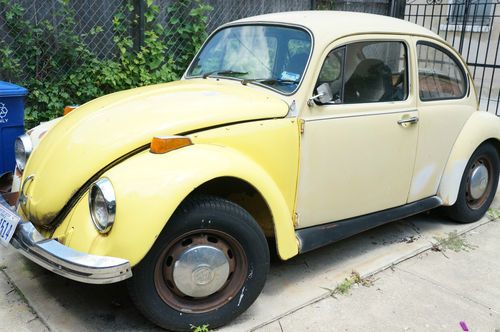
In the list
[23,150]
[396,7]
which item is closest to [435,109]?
[23,150]

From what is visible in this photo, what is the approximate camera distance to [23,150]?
329cm

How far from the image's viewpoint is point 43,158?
9.59 ft

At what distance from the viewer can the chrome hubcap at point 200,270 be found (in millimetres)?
2617

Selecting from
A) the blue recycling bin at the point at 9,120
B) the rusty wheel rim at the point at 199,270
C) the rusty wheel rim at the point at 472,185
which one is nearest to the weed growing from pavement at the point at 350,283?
the rusty wheel rim at the point at 199,270

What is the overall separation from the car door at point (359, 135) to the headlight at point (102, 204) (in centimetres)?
124

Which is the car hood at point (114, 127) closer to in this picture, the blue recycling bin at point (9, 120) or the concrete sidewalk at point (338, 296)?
the concrete sidewalk at point (338, 296)

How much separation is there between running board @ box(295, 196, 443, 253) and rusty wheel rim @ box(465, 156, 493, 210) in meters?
0.44

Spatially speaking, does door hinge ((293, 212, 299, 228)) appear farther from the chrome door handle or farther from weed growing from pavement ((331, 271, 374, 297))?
the chrome door handle

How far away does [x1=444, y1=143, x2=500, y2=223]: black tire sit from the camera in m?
4.34

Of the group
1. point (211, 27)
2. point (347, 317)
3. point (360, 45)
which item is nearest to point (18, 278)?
point (347, 317)

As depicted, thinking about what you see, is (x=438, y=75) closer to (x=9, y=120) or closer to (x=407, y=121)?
(x=407, y=121)

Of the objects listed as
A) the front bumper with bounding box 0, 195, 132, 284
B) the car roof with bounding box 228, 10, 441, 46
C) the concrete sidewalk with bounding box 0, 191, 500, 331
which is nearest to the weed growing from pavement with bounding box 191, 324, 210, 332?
the concrete sidewalk with bounding box 0, 191, 500, 331

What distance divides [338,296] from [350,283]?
0.18 metres

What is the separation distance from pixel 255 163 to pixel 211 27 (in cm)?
402
